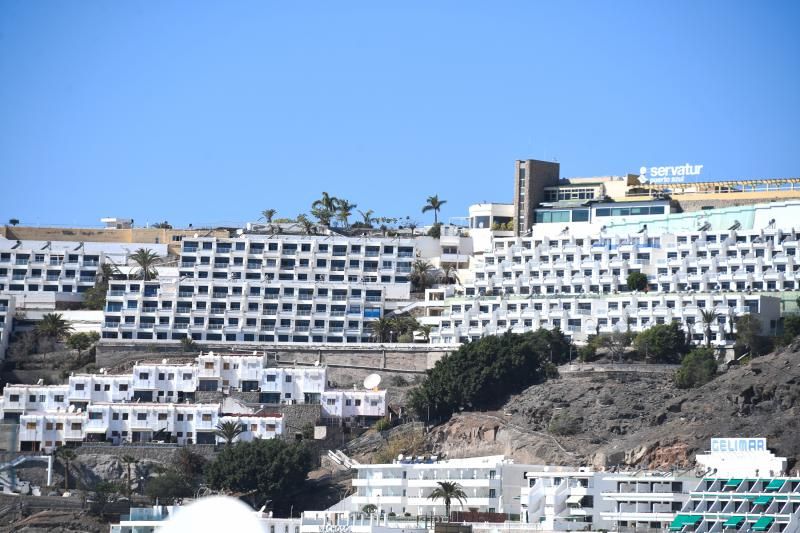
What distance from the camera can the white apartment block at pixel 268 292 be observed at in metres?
117

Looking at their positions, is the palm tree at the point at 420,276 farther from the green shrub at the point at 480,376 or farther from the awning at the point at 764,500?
the awning at the point at 764,500

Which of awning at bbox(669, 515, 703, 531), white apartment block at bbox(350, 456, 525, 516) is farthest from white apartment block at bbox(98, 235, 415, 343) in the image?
awning at bbox(669, 515, 703, 531)

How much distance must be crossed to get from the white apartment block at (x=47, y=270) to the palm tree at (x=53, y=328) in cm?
698

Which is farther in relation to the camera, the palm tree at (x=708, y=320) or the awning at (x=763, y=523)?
the palm tree at (x=708, y=320)

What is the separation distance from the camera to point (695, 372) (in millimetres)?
96375

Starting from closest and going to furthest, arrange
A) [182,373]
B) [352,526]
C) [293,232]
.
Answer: [352,526]
[182,373]
[293,232]

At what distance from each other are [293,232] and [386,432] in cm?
A: 3376

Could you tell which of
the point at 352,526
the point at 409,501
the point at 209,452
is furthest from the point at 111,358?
the point at 352,526

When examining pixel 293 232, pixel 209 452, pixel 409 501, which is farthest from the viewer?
pixel 293 232

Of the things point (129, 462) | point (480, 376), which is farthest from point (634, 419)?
point (129, 462)

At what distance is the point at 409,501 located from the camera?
3457 inches

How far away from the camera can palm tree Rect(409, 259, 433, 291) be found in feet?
411

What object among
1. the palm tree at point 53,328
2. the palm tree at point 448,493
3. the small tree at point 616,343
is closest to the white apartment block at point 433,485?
the palm tree at point 448,493

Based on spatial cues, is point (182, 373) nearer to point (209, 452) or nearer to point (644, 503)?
point (209, 452)
